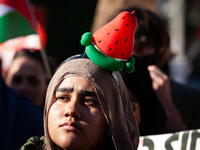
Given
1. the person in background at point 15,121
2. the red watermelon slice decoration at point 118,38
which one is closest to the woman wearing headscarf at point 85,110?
the red watermelon slice decoration at point 118,38

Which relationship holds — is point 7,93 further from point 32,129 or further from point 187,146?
point 187,146

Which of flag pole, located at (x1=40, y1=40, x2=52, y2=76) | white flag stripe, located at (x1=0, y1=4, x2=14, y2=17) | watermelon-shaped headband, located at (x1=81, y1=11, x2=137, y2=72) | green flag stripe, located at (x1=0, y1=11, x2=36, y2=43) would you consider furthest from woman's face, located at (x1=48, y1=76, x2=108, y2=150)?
white flag stripe, located at (x1=0, y1=4, x2=14, y2=17)

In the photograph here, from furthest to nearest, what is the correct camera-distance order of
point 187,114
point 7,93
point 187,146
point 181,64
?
1. point 181,64
2. point 187,114
3. point 7,93
4. point 187,146

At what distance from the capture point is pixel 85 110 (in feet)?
7.09

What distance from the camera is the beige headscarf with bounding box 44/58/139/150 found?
7.11ft

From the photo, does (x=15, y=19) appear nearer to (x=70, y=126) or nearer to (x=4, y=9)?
(x=4, y=9)

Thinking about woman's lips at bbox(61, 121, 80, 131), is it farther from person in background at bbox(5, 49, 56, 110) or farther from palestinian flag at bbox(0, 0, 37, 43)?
palestinian flag at bbox(0, 0, 37, 43)

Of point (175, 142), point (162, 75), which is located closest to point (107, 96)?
point (175, 142)

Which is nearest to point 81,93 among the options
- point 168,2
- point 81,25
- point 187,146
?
point 187,146

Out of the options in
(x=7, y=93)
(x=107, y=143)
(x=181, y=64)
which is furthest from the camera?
(x=181, y=64)

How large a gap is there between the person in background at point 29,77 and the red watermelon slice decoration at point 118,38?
2.00 meters

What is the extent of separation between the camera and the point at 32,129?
3.07m

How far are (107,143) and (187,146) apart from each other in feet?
1.98

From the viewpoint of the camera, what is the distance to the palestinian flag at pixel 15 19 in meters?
4.30
